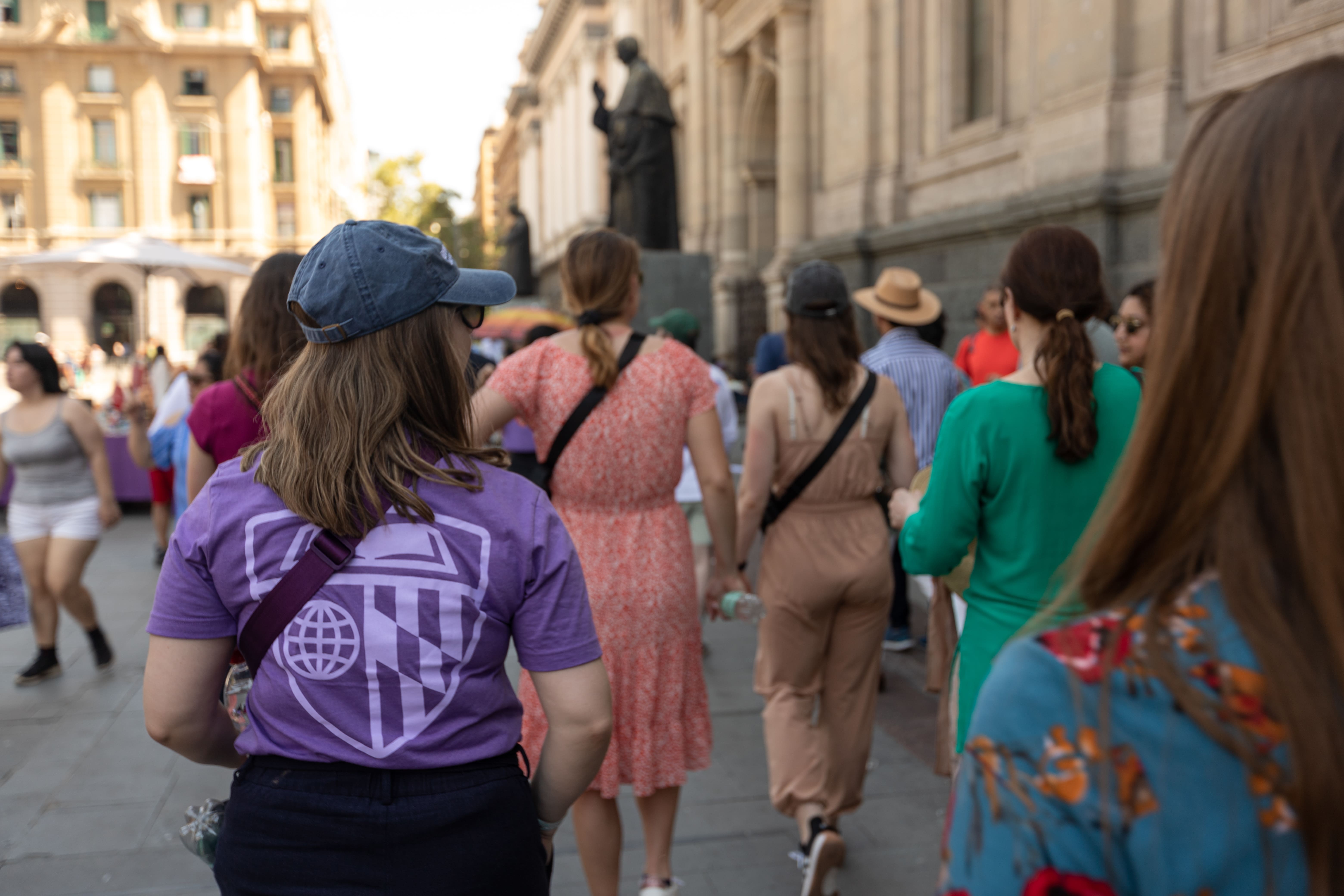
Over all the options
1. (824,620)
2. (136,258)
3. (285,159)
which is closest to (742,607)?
(824,620)

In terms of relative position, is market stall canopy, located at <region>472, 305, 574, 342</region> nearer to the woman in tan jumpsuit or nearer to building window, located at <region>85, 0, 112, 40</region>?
the woman in tan jumpsuit

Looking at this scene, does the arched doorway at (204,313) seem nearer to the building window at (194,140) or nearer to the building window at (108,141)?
the building window at (194,140)

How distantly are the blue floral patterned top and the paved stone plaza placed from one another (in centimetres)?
283

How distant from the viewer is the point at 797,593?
11.5 ft

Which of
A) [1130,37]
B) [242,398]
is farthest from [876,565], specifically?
[1130,37]

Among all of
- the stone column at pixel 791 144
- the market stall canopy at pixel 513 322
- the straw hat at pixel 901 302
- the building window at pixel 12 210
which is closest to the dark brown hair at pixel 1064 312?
the straw hat at pixel 901 302

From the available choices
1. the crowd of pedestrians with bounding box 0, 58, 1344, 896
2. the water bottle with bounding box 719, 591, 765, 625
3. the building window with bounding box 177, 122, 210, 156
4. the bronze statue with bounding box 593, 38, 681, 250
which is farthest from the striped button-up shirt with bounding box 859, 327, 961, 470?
the building window with bounding box 177, 122, 210, 156

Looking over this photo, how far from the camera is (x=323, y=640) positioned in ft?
5.06

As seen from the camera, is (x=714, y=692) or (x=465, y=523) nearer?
(x=465, y=523)

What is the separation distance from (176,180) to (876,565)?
60.5m

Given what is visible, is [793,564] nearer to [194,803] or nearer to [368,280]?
[368,280]

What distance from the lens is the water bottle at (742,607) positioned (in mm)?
3355

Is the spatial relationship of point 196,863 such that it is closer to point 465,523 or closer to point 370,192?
point 465,523

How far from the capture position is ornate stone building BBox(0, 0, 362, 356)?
178 feet
